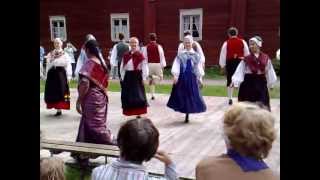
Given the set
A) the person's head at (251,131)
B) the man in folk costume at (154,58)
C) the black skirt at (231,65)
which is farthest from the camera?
the man in folk costume at (154,58)

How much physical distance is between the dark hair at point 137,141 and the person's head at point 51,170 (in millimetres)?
402

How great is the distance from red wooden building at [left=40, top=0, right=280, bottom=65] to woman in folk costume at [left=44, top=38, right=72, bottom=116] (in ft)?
37.4

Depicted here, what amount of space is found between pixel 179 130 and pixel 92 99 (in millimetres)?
2357

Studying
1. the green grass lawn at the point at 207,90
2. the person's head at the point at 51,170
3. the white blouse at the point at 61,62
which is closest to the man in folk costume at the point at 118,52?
the green grass lawn at the point at 207,90

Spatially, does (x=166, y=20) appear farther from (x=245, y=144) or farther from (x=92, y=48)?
(x=245, y=144)

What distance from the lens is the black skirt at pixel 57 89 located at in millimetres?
8664

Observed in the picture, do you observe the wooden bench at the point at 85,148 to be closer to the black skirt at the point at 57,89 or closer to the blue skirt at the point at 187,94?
the blue skirt at the point at 187,94

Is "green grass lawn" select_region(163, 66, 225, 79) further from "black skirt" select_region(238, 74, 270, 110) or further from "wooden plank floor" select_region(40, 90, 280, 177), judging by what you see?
"black skirt" select_region(238, 74, 270, 110)

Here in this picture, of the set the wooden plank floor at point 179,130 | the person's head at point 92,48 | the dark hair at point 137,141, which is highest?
the person's head at point 92,48
